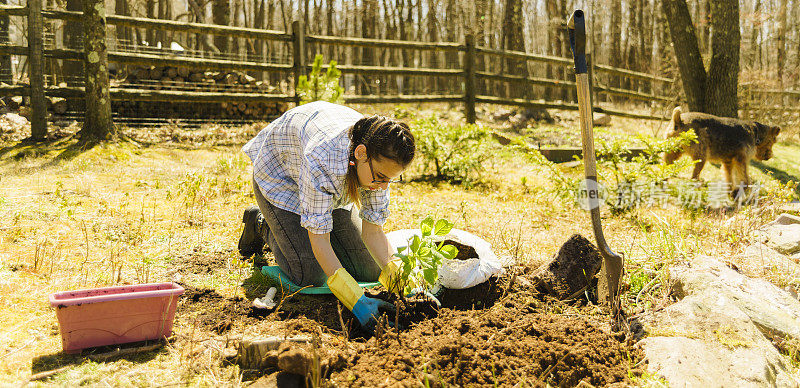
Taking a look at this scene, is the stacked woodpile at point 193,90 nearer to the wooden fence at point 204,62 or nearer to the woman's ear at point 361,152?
the wooden fence at point 204,62

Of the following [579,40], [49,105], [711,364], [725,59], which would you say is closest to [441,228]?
[579,40]

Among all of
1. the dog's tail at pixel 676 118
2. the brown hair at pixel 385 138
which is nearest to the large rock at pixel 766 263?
the brown hair at pixel 385 138

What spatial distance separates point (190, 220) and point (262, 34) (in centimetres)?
471

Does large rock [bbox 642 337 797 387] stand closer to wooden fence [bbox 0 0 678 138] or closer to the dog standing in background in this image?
the dog standing in background

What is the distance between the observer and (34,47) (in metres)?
6.63

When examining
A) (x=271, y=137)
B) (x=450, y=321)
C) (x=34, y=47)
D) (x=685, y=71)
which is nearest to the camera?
(x=450, y=321)

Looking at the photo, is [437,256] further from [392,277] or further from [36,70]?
[36,70]

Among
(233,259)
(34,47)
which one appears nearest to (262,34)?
(34,47)

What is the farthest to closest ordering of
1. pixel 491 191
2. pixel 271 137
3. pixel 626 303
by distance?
pixel 491 191 → pixel 271 137 → pixel 626 303

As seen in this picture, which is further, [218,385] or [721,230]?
[721,230]

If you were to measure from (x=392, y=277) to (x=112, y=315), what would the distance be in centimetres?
127

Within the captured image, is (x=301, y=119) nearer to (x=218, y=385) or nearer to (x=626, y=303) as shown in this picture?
(x=218, y=385)

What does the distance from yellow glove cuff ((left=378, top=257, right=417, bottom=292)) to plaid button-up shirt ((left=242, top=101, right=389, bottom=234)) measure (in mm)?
240

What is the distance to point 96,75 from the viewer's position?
657cm
